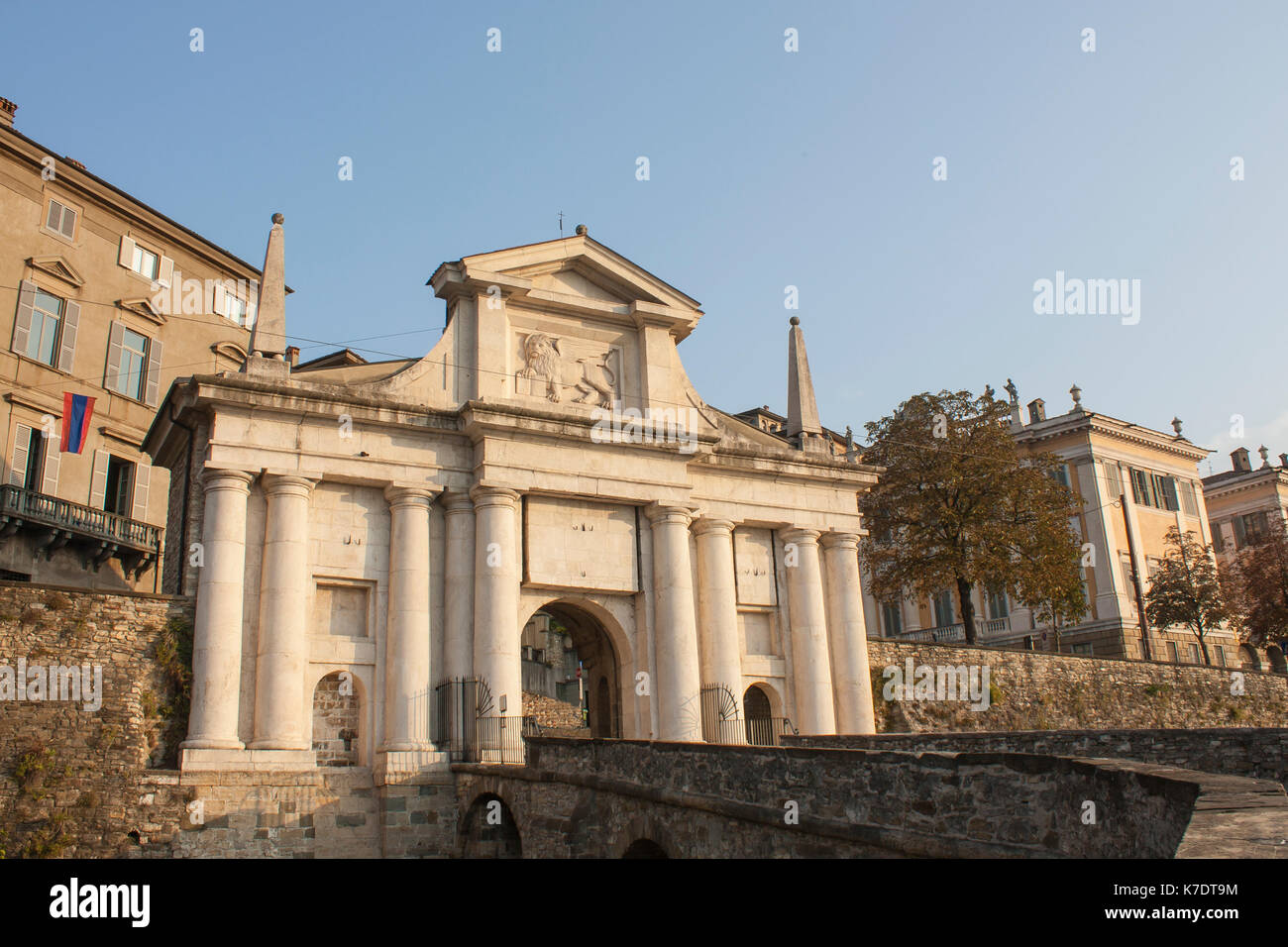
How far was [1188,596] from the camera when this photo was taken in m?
43.0

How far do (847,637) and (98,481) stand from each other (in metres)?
20.7

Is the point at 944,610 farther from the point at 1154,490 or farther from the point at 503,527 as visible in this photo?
the point at 503,527

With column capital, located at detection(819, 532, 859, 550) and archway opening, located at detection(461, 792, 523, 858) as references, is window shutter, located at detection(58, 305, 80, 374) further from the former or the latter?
column capital, located at detection(819, 532, 859, 550)

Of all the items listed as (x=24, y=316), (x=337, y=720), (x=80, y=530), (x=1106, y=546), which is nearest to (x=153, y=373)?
(x=24, y=316)

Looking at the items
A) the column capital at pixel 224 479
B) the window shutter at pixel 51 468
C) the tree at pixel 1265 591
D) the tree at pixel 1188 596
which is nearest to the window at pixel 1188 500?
the tree at pixel 1265 591

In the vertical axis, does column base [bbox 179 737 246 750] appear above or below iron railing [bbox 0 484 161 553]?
below

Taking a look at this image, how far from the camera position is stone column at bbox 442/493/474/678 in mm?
21844

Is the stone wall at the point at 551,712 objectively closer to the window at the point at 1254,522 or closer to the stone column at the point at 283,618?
the stone column at the point at 283,618

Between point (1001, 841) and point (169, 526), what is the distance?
19.7 metres

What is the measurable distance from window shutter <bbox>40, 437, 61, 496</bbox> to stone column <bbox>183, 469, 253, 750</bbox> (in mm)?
10689

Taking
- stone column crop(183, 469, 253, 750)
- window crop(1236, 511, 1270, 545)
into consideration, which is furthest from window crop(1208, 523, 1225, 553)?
stone column crop(183, 469, 253, 750)

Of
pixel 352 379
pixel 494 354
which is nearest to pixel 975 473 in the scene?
pixel 494 354
